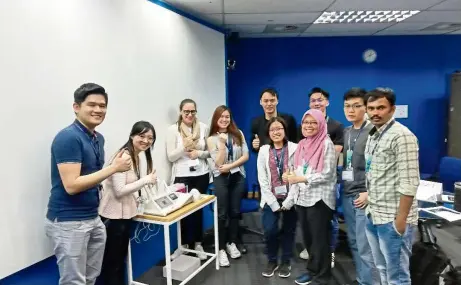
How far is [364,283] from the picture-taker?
7.79 feet

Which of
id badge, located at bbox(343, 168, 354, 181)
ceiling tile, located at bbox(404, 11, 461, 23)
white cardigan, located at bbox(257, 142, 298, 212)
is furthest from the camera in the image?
ceiling tile, located at bbox(404, 11, 461, 23)

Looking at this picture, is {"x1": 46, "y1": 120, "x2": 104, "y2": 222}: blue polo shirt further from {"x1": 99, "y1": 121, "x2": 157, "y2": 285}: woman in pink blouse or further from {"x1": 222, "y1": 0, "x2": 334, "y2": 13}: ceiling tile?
{"x1": 222, "y1": 0, "x2": 334, "y2": 13}: ceiling tile

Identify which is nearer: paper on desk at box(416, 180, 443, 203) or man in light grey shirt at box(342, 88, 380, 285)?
man in light grey shirt at box(342, 88, 380, 285)

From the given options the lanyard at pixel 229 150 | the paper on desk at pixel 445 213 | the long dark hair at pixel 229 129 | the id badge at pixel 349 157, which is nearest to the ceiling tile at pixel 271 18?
the long dark hair at pixel 229 129

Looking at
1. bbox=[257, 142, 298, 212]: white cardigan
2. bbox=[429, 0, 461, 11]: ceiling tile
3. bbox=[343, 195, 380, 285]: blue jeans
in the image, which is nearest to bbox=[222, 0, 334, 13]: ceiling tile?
bbox=[429, 0, 461, 11]: ceiling tile

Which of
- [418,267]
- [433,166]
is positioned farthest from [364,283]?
[433,166]

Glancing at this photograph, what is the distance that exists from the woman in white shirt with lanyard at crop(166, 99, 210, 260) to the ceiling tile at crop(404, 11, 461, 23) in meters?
2.92

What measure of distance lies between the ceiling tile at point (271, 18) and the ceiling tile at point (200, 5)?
311 millimetres

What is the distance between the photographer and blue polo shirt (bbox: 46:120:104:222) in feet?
5.45

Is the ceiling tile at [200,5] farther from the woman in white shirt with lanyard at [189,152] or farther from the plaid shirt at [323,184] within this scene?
the plaid shirt at [323,184]

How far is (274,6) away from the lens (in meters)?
3.36

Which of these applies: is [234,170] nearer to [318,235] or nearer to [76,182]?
[318,235]

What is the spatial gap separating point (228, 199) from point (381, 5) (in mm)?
2504

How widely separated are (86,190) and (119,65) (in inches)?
43.8
